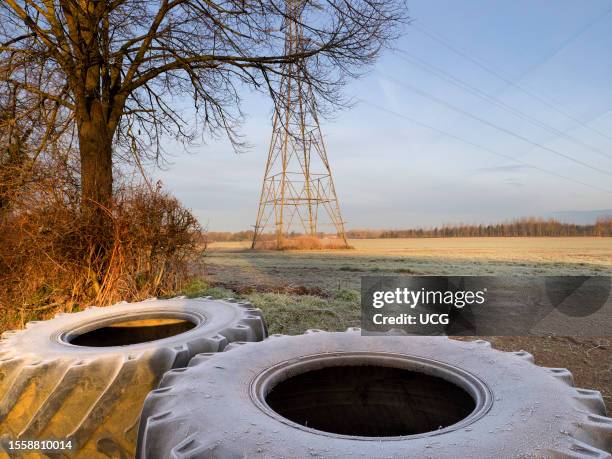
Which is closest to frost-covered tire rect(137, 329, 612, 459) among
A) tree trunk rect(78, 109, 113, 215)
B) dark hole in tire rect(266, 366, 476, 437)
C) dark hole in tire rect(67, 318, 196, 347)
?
dark hole in tire rect(266, 366, 476, 437)

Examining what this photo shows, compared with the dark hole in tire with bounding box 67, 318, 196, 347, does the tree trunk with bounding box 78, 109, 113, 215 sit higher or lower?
higher

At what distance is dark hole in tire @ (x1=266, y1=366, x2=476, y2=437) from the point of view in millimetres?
1865

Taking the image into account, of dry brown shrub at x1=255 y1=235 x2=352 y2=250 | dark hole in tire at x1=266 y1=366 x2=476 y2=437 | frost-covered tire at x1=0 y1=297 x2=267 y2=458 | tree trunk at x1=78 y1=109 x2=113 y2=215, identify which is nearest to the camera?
dark hole in tire at x1=266 y1=366 x2=476 y2=437

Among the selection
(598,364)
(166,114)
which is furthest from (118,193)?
(598,364)

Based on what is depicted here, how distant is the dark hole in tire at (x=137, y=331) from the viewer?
3428 mm

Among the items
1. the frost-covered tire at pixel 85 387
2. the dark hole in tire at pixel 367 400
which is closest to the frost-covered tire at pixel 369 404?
the dark hole in tire at pixel 367 400

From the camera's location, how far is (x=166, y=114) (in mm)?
11258

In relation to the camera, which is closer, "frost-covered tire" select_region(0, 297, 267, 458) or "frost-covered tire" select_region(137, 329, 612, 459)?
"frost-covered tire" select_region(137, 329, 612, 459)

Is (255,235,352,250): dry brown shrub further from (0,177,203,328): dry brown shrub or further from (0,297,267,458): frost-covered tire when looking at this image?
(0,297,267,458): frost-covered tire

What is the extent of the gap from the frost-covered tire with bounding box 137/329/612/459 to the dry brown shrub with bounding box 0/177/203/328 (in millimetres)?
4836

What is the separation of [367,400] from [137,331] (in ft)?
7.34

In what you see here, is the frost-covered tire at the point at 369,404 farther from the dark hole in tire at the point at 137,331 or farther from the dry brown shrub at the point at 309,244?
the dry brown shrub at the point at 309,244

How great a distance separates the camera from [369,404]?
1974 millimetres

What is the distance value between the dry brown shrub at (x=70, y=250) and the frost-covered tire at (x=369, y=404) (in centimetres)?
484
